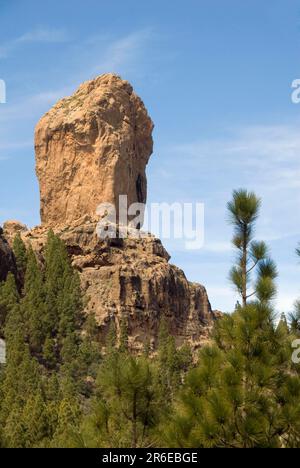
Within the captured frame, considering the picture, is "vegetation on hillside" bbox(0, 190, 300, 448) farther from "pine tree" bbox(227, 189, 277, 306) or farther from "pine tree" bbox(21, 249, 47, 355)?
"pine tree" bbox(21, 249, 47, 355)

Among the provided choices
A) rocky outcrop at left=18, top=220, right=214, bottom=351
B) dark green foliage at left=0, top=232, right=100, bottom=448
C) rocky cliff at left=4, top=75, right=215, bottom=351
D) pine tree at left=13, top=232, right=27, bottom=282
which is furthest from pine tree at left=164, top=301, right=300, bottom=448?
pine tree at left=13, top=232, right=27, bottom=282

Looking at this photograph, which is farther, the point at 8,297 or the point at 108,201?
the point at 108,201

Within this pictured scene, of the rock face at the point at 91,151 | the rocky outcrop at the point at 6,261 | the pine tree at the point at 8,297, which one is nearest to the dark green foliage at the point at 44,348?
the pine tree at the point at 8,297

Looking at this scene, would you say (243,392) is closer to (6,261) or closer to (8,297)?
(8,297)

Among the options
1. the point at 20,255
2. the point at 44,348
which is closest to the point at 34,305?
the point at 44,348

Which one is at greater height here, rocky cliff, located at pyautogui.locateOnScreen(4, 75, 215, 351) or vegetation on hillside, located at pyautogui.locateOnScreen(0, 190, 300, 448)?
rocky cliff, located at pyautogui.locateOnScreen(4, 75, 215, 351)

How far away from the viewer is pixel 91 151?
121500 millimetres

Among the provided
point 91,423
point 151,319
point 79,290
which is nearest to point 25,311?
point 79,290

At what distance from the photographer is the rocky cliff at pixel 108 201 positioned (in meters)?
100

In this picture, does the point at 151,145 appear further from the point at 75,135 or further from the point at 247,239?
the point at 247,239

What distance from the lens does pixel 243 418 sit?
59.6ft

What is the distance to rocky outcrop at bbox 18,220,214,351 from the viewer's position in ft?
324

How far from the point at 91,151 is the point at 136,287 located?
2779 centimetres

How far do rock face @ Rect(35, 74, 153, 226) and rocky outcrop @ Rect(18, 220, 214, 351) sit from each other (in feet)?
32.1
